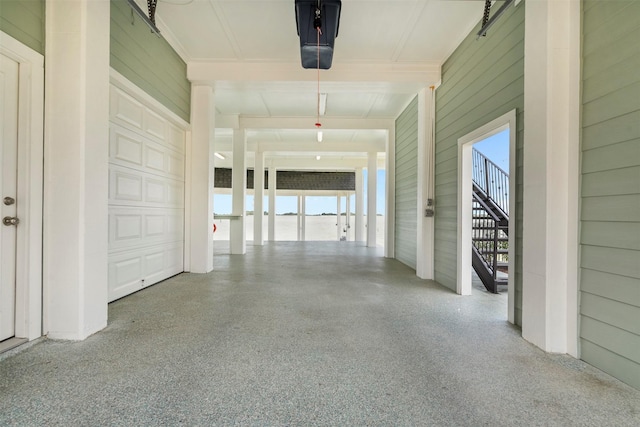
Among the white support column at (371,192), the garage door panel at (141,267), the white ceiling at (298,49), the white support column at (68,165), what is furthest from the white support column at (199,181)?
the white support column at (371,192)

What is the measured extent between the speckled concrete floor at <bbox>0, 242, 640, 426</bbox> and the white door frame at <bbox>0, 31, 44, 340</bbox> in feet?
0.95

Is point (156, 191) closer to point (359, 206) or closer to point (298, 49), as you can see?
point (298, 49)

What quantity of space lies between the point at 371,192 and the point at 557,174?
22.0ft

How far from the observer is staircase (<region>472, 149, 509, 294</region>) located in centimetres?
369

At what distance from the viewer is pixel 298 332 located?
2195 mm

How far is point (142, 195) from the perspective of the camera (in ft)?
10.6

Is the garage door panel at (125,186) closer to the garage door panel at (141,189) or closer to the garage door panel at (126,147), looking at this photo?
the garage door panel at (141,189)

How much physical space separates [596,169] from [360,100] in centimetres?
412

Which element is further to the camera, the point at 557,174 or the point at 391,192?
the point at 391,192

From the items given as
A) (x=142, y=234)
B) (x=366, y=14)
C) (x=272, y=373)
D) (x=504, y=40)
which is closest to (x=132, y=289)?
(x=142, y=234)

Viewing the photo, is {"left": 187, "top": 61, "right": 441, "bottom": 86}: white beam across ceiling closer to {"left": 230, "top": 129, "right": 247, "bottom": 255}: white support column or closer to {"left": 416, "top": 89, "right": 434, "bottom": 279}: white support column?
{"left": 416, "top": 89, "right": 434, "bottom": 279}: white support column

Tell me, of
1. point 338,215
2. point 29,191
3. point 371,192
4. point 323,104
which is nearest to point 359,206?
point 371,192

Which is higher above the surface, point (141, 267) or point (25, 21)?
point (25, 21)

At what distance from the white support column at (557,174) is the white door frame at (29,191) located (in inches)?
142
